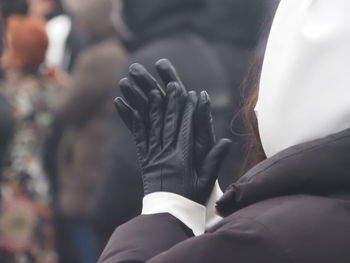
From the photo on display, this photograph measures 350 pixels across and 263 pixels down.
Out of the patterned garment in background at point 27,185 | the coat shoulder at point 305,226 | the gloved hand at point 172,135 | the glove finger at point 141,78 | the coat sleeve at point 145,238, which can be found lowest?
the patterned garment in background at point 27,185

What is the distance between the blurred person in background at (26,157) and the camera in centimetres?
461

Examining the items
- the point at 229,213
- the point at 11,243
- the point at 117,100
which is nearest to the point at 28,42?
the point at 11,243

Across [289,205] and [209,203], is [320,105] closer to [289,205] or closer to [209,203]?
[289,205]

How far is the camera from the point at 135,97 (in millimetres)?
1990

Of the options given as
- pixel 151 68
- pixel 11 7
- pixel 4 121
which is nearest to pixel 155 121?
pixel 151 68

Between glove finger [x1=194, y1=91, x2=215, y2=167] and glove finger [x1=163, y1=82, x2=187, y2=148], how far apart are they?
33 mm

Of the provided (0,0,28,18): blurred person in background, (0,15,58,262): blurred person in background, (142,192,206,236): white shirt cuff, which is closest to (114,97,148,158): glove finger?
(142,192,206,236): white shirt cuff

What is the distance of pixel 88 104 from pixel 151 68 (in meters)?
1.04

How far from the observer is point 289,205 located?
166cm

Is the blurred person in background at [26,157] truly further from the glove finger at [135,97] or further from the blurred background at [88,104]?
the glove finger at [135,97]

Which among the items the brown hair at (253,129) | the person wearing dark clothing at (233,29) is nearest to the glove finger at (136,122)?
the brown hair at (253,129)

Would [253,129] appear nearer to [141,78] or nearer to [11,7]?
[141,78]

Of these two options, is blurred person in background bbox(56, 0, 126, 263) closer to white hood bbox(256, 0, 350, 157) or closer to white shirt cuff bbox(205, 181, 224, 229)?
white shirt cuff bbox(205, 181, 224, 229)

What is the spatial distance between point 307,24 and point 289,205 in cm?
32
